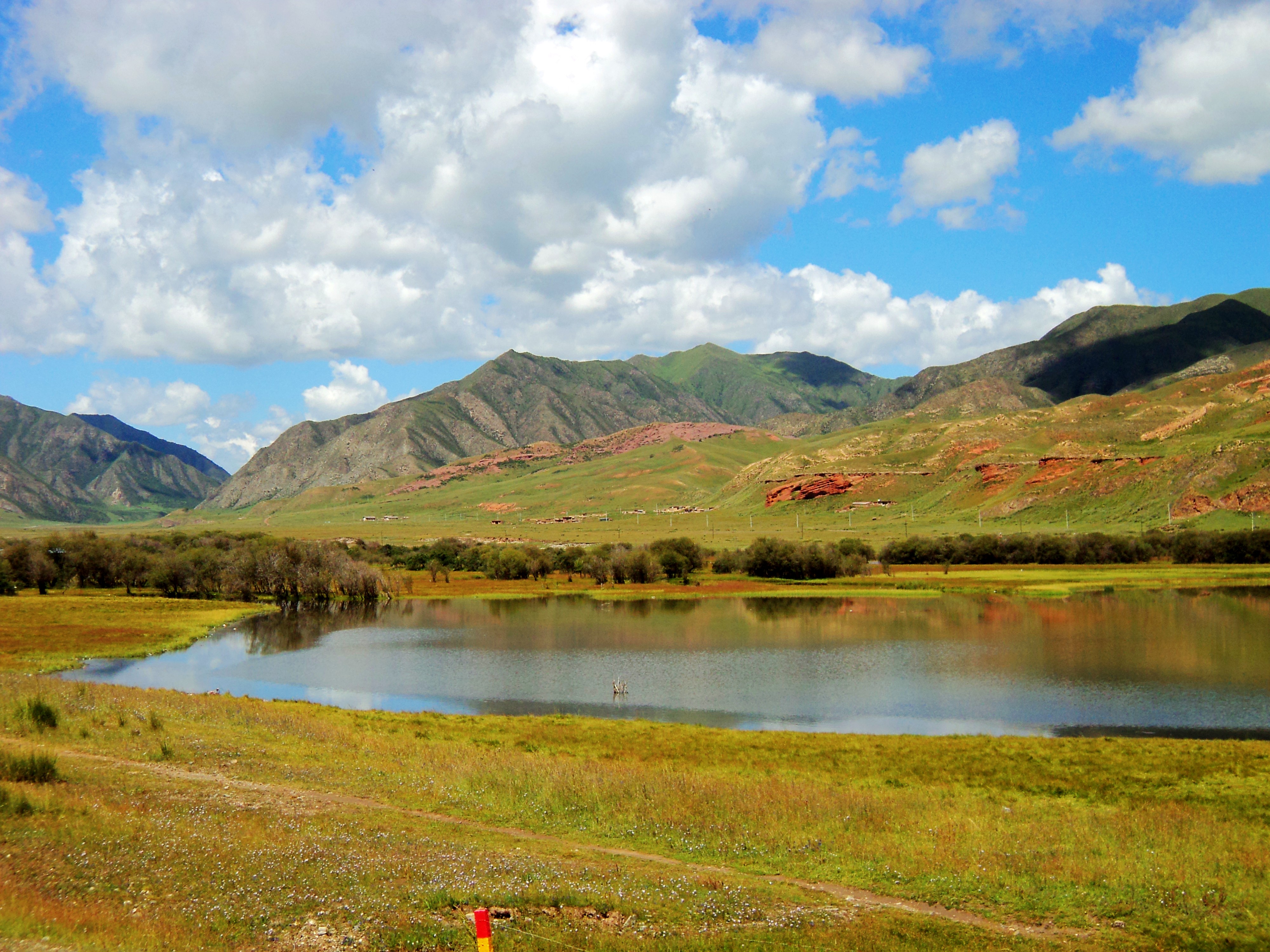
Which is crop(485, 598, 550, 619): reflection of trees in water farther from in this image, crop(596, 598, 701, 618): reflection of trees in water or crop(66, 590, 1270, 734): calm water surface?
A: crop(596, 598, 701, 618): reflection of trees in water

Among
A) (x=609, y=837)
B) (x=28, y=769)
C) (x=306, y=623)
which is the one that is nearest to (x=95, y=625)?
(x=306, y=623)

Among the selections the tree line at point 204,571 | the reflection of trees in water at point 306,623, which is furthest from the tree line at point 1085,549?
the tree line at point 204,571

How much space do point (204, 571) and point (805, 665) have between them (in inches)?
3467

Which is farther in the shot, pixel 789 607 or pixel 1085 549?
pixel 1085 549

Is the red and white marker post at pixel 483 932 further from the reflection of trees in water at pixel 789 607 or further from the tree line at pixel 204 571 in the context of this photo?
the tree line at pixel 204 571

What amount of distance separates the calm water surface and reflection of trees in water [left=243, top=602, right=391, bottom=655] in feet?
1.48

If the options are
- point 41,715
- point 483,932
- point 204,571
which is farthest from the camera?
point 204,571

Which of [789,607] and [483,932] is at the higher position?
[483,932]

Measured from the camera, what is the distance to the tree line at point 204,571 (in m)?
112

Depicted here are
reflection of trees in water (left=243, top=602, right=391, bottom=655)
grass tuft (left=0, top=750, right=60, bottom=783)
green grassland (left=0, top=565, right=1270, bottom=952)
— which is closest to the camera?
green grassland (left=0, top=565, right=1270, bottom=952)

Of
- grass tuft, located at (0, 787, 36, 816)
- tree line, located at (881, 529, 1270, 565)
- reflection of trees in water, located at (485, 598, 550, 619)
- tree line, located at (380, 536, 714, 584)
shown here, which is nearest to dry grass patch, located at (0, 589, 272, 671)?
reflection of trees in water, located at (485, 598, 550, 619)

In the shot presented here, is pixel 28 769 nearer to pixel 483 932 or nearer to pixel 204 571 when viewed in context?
pixel 483 932

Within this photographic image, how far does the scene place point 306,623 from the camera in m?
92.1

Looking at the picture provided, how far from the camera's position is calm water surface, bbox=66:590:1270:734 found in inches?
1727
